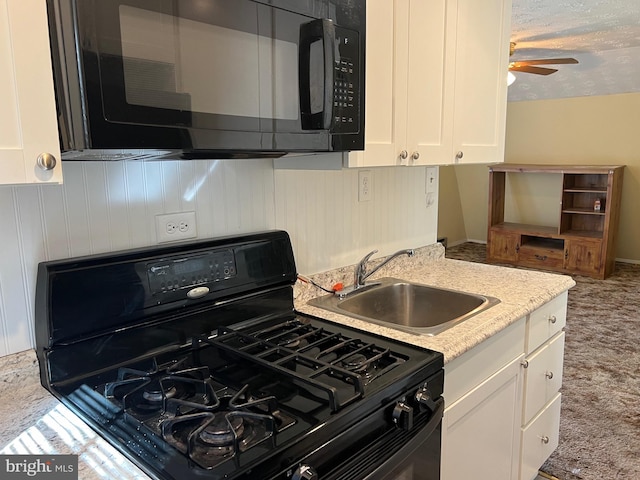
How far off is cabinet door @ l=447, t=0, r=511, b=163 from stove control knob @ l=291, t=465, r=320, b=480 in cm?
130

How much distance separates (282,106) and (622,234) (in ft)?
20.6

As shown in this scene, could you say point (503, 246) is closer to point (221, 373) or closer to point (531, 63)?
point (531, 63)

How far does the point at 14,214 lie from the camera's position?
1101 millimetres

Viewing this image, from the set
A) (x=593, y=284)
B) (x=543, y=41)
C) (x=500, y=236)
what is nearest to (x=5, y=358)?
(x=543, y=41)

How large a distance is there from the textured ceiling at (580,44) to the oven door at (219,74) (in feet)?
8.97

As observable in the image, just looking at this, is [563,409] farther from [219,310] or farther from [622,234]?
[622,234]

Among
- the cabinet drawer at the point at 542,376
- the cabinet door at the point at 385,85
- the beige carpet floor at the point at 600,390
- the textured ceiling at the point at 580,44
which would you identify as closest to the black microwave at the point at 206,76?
the cabinet door at the point at 385,85

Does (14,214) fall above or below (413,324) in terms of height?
above

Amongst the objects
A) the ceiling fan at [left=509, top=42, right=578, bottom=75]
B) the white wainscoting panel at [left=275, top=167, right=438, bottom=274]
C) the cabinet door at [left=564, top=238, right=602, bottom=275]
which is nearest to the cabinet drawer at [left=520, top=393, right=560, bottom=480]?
the white wainscoting panel at [left=275, top=167, right=438, bottom=274]

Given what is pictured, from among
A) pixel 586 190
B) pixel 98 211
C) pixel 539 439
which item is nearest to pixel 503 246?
pixel 586 190

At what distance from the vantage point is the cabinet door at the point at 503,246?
20.1ft

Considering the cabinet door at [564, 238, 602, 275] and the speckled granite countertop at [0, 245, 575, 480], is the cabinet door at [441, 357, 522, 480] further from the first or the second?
the cabinet door at [564, 238, 602, 275]

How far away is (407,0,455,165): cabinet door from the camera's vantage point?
1.61 metres

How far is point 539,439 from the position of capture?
6.40 ft
